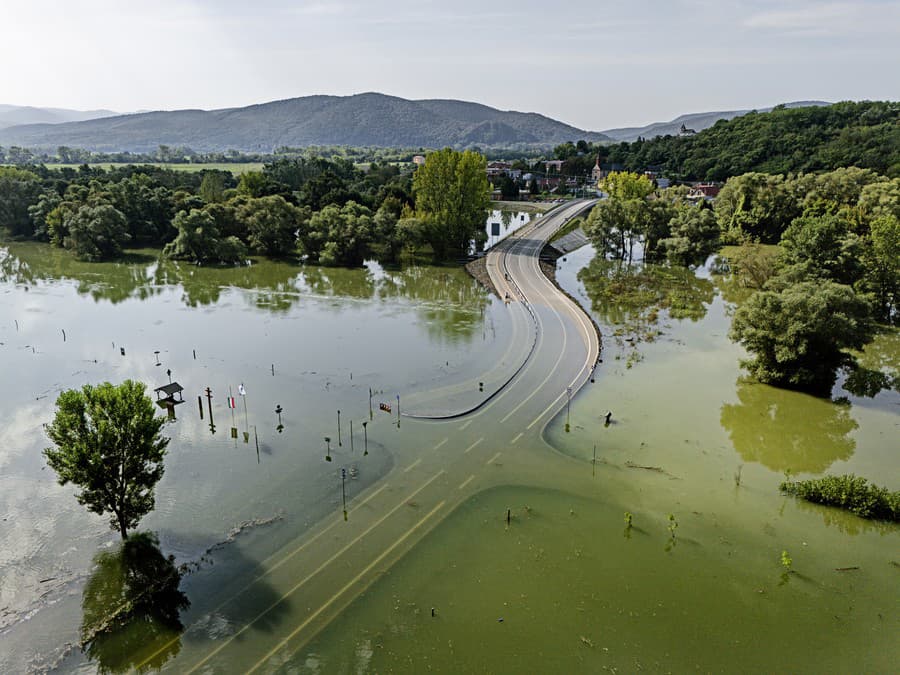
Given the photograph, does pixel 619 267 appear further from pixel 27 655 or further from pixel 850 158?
pixel 850 158

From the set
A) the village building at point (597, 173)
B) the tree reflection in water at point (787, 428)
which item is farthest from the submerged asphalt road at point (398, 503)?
the village building at point (597, 173)

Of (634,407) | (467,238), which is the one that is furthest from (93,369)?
(467,238)

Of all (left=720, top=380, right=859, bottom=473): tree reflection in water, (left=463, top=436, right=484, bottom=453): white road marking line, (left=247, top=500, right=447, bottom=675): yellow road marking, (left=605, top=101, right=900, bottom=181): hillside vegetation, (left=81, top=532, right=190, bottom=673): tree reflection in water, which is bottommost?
(left=81, top=532, right=190, bottom=673): tree reflection in water

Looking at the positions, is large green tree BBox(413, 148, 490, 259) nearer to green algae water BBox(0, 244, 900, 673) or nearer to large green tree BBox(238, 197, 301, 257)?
large green tree BBox(238, 197, 301, 257)

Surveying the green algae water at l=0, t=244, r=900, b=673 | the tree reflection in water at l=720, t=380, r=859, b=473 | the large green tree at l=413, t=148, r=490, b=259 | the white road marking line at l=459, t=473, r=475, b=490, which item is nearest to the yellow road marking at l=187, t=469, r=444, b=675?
the green algae water at l=0, t=244, r=900, b=673

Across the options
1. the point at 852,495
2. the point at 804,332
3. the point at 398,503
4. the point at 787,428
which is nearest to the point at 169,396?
the point at 398,503
